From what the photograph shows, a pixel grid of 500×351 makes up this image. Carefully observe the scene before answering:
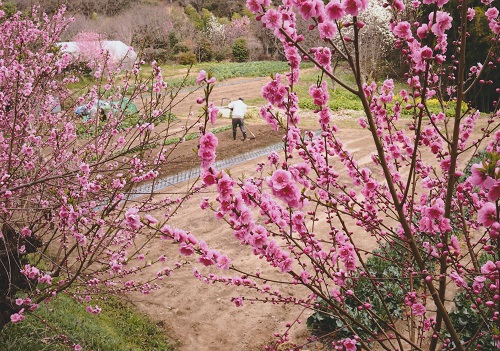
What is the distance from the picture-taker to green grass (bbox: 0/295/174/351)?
4012 millimetres

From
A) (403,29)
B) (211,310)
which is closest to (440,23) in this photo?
(403,29)

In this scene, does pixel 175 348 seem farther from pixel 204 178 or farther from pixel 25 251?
pixel 204 178

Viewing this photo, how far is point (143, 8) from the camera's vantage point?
39000 millimetres

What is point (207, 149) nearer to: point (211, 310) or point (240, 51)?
point (211, 310)

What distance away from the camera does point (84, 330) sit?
4.50m

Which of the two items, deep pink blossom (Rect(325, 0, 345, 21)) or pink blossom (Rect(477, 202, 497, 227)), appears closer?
pink blossom (Rect(477, 202, 497, 227))

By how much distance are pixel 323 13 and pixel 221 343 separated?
4.36m

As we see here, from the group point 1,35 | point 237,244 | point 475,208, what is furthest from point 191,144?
point 475,208

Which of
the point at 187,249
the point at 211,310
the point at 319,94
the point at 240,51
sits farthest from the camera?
the point at 240,51

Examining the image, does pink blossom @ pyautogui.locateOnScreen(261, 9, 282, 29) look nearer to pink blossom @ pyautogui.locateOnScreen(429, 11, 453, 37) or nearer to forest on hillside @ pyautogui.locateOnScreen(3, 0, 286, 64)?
pink blossom @ pyautogui.locateOnScreen(429, 11, 453, 37)

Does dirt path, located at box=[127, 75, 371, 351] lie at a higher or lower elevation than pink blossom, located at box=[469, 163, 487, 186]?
lower

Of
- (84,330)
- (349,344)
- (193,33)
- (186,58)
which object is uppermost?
(193,33)

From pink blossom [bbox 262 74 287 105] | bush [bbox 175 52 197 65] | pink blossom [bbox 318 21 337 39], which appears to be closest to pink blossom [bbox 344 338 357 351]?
pink blossom [bbox 262 74 287 105]

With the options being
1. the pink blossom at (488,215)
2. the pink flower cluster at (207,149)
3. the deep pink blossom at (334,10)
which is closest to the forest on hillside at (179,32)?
the deep pink blossom at (334,10)
